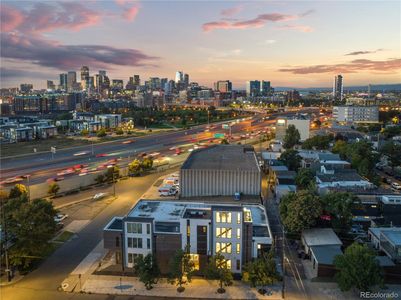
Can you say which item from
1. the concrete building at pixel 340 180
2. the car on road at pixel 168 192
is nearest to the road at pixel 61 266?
the car on road at pixel 168 192

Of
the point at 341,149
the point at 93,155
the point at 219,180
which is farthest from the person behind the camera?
the point at 93,155

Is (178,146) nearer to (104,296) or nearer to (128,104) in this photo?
(104,296)

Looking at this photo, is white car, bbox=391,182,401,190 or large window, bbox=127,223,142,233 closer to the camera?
large window, bbox=127,223,142,233

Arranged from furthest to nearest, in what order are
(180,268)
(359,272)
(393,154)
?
(393,154) < (180,268) < (359,272)

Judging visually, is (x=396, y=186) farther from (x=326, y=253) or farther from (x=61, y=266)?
(x=61, y=266)

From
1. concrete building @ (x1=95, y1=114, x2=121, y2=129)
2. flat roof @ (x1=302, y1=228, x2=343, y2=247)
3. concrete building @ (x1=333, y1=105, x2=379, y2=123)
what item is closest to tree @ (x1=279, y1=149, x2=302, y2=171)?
flat roof @ (x1=302, y1=228, x2=343, y2=247)

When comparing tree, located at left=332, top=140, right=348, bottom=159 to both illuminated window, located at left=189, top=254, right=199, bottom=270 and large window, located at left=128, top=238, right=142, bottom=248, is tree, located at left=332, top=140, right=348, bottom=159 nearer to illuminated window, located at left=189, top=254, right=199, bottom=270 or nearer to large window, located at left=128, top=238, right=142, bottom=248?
illuminated window, located at left=189, top=254, right=199, bottom=270

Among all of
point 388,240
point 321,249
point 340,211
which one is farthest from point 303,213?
point 388,240
